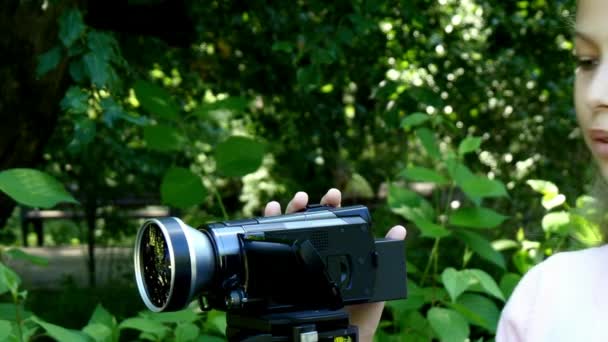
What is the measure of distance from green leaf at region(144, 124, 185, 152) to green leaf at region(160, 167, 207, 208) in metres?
0.08

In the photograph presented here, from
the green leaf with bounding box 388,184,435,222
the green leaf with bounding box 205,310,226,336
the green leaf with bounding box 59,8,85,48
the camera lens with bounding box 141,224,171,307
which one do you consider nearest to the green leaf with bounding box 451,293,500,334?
the green leaf with bounding box 388,184,435,222

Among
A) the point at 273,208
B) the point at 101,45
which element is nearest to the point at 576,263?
the point at 273,208

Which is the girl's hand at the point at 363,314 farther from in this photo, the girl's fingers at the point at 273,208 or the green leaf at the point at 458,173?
the green leaf at the point at 458,173

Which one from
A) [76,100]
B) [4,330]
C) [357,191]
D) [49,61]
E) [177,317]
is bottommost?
[357,191]

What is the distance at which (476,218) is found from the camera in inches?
92.8

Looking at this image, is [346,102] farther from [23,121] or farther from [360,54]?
[23,121]

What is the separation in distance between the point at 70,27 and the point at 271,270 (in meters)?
1.58

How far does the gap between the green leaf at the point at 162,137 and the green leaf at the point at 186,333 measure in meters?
0.48

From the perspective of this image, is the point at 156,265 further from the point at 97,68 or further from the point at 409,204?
the point at 97,68

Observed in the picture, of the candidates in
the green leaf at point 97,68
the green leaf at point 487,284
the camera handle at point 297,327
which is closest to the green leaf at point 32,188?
the camera handle at point 297,327

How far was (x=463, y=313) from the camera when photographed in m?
2.34

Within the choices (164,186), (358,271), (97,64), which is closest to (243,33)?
(97,64)

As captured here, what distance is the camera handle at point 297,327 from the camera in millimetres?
1476

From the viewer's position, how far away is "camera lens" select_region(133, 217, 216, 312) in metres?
1.47
